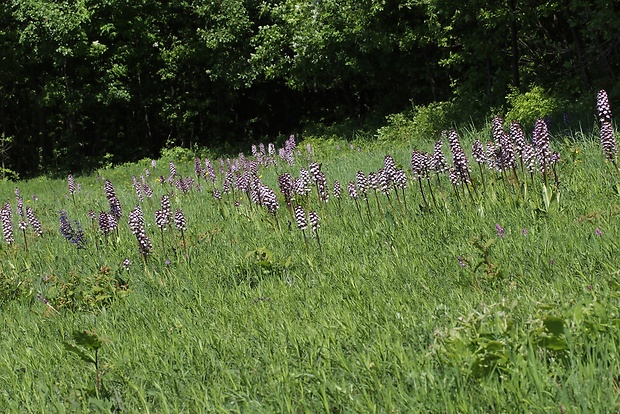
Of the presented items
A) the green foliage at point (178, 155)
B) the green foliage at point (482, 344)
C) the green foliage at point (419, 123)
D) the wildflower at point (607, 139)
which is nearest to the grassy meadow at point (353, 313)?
the green foliage at point (482, 344)

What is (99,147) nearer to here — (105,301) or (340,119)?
(340,119)

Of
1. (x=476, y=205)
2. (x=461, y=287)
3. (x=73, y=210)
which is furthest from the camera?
(x=73, y=210)

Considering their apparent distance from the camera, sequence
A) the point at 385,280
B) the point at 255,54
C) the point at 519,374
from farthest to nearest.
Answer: the point at 255,54 → the point at 385,280 → the point at 519,374

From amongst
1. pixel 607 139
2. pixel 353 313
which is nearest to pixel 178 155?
pixel 607 139

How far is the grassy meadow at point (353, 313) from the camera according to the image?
8.27 ft

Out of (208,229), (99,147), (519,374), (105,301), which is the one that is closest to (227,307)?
(105,301)

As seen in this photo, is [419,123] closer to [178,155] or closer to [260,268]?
[178,155]

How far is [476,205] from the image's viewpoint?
5.42 m

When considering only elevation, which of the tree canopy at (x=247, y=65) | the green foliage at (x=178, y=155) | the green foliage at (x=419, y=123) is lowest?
the green foliage at (x=419, y=123)

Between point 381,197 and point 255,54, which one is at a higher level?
point 255,54

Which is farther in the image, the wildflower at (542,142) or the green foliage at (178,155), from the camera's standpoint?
the green foliage at (178,155)

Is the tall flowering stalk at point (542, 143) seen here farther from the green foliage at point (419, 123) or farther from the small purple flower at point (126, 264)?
the green foliage at point (419, 123)

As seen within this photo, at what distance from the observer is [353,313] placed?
3.51 meters

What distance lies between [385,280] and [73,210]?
918cm
